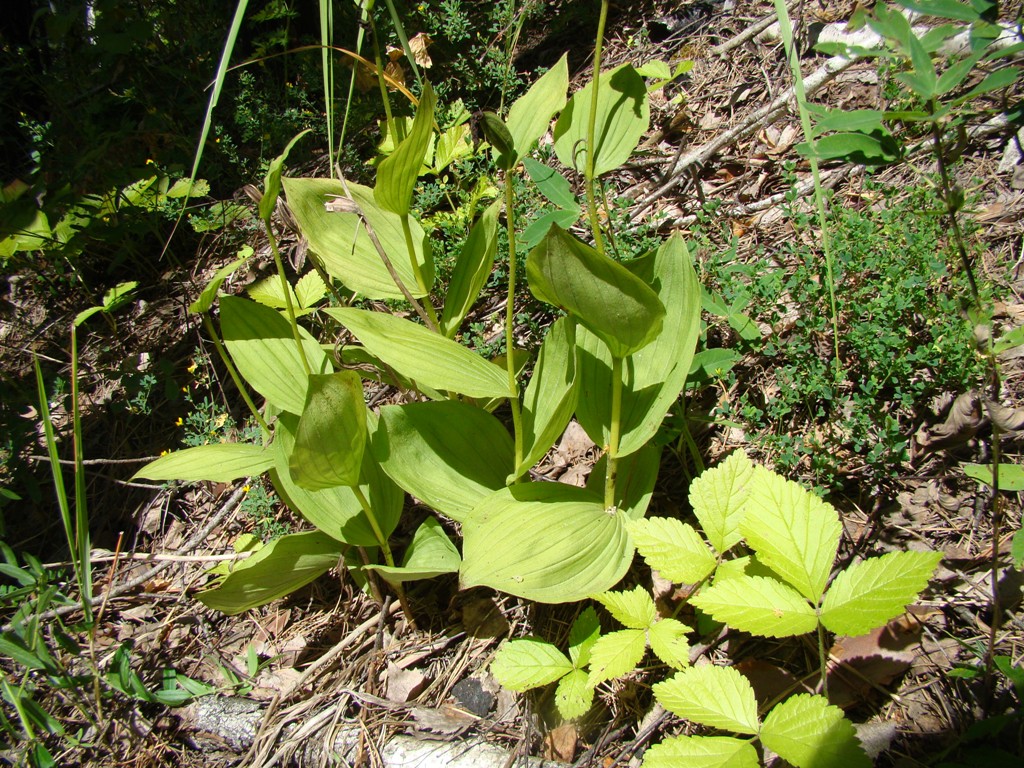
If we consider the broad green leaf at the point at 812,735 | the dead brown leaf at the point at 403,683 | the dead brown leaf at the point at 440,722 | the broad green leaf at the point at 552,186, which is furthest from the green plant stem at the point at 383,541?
the broad green leaf at the point at 552,186

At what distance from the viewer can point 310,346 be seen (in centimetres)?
194

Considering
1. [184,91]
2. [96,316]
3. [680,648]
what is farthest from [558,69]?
[184,91]

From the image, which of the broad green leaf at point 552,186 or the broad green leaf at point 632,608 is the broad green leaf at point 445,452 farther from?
the broad green leaf at point 552,186

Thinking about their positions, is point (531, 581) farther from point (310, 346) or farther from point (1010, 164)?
point (1010, 164)

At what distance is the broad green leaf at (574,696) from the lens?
150cm

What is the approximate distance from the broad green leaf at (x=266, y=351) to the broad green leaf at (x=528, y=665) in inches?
34.7

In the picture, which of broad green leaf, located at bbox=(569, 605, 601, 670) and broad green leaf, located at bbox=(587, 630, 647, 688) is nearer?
broad green leaf, located at bbox=(587, 630, 647, 688)

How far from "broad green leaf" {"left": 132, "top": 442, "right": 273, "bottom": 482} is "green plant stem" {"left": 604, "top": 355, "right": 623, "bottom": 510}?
94 centimetres

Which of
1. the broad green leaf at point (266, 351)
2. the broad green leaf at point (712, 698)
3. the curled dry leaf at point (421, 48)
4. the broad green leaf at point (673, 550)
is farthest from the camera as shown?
the curled dry leaf at point (421, 48)

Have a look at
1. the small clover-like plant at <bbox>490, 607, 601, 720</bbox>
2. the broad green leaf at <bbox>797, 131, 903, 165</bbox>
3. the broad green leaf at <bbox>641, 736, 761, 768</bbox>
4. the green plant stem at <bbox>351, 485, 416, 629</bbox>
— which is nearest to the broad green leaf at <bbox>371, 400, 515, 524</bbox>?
the green plant stem at <bbox>351, 485, 416, 629</bbox>

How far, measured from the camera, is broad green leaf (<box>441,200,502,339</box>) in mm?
1858

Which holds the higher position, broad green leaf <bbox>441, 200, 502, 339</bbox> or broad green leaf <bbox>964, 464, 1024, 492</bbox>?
broad green leaf <bbox>441, 200, 502, 339</bbox>

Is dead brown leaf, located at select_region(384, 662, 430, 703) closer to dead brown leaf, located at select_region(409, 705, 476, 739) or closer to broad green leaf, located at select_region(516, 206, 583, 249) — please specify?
dead brown leaf, located at select_region(409, 705, 476, 739)

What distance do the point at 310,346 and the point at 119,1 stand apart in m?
3.30
